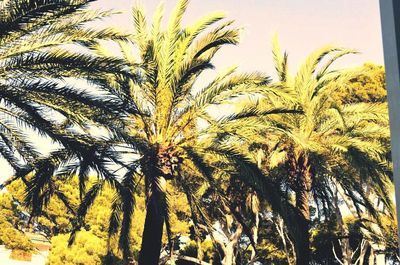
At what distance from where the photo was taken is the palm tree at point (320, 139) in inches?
556

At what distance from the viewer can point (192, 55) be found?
11781mm

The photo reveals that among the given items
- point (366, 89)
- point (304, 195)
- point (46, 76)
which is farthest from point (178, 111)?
point (366, 89)

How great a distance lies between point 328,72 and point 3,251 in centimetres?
2180

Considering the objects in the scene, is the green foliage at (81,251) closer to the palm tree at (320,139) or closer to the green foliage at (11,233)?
the green foliage at (11,233)

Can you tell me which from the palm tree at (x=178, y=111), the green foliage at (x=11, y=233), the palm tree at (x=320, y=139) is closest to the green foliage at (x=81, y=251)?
the green foliage at (x=11, y=233)

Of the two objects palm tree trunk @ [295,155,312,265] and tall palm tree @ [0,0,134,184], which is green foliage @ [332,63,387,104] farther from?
tall palm tree @ [0,0,134,184]

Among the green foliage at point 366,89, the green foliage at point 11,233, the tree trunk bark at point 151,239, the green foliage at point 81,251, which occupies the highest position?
the green foliage at point 366,89

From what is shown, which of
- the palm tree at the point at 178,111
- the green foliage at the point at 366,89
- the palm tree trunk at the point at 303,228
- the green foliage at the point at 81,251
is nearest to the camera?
the palm tree at the point at 178,111

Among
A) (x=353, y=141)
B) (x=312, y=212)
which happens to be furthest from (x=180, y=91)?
(x=312, y=212)

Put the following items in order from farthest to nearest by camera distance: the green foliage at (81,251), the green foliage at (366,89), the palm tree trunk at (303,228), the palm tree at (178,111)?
the green foliage at (366,89), the green foliage at (81,251), the palm tree trunk at (303,228), the palm tree at (178,111)

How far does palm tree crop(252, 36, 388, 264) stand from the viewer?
46.3 feet

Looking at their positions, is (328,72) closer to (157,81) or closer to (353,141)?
(353,141)

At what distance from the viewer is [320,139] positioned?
15.2 m

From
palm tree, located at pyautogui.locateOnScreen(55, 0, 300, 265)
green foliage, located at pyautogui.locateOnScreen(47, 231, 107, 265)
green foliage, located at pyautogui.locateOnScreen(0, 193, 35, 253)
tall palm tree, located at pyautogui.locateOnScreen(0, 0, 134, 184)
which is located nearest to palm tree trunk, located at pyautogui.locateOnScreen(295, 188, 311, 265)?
palm tree, located at pyautogui.locateOnScreen(55, 0, 300, 265)
